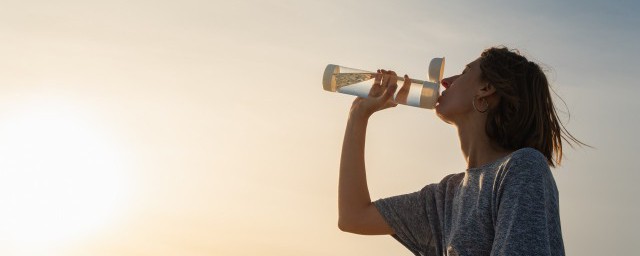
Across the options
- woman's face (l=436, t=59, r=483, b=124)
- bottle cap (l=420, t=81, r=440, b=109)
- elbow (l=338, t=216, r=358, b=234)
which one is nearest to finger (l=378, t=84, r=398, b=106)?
bottle cap (l=420, t=81, r=440, b=109)

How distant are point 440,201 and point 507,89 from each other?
549 mm

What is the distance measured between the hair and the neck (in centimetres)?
3

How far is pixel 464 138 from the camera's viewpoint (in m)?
3.75

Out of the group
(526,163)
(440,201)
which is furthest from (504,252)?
(440,201)

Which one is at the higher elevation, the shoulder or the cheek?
the cheek

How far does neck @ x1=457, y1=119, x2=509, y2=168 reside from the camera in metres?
3.62

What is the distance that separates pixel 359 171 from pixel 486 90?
75cm

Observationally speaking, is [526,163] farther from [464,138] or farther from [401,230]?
[401,230]

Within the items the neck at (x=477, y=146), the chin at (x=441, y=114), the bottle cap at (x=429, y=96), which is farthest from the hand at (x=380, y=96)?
the neck at (x=477, y=146)

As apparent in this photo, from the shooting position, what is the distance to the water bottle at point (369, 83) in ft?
13.4

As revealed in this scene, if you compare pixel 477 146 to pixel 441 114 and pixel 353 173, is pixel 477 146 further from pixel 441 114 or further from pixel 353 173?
pixel 353 173

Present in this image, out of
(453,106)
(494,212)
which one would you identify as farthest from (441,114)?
(494,212)

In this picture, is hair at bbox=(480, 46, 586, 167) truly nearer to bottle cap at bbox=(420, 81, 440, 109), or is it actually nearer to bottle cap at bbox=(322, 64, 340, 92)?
bottle cap at bbox=(420, 81, 440, 109)

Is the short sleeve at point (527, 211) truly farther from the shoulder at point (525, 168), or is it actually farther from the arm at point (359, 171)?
the arm at point (359, 171)
